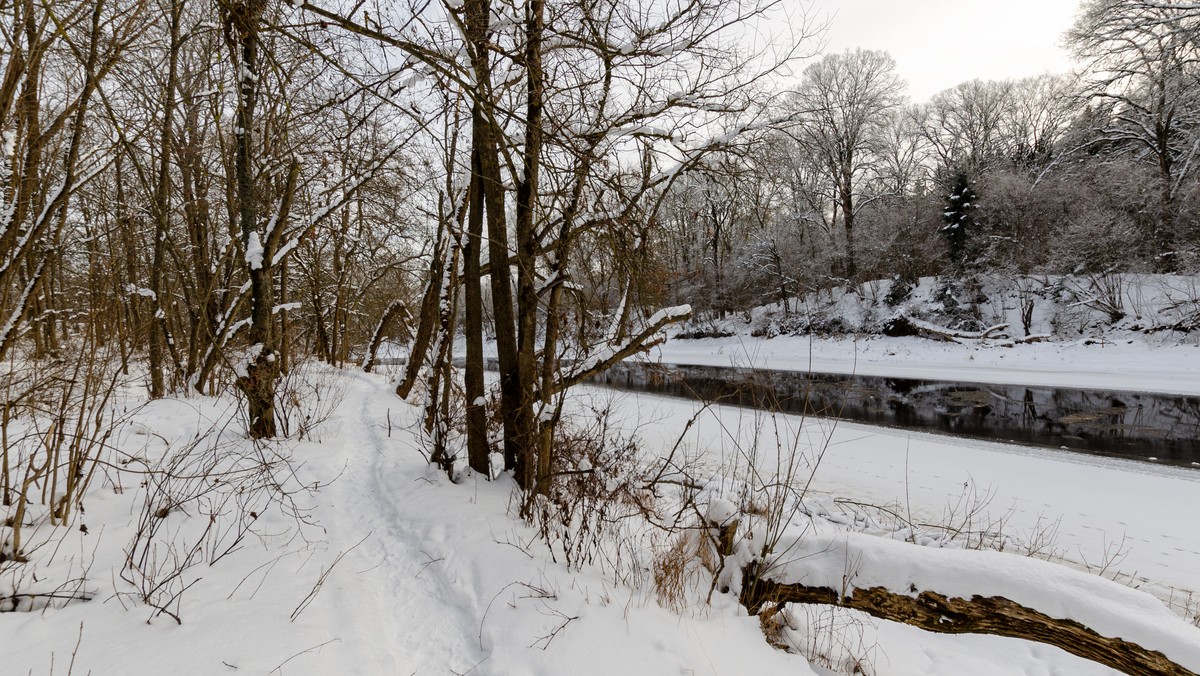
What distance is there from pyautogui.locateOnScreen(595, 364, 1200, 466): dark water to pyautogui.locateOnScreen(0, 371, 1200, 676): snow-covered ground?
3.52 metres

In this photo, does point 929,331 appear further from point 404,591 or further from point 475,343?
point 404,591

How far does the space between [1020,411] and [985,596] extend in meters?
12.9

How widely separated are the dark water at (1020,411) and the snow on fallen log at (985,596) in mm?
3611

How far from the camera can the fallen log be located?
9.04 feet

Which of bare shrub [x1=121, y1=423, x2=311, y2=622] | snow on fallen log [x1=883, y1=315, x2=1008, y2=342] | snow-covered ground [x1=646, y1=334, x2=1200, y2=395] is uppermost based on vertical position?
snow on fallen log [x1=883, y1=315, x2=1008, y2=342]

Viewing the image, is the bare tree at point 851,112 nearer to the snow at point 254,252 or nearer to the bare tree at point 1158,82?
the bare tree at point 1158,82

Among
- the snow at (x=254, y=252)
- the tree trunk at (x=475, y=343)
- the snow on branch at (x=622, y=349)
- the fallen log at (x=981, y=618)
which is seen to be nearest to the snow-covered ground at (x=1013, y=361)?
the tree trunk at (x=475, y=343)

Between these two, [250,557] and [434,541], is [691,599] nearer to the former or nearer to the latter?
[434,541]

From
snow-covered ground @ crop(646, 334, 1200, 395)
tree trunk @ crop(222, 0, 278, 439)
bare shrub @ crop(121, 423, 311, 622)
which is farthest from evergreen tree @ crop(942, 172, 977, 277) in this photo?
bare shrub @ crop(121, 423, 311, 622)

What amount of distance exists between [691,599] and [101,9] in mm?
5294

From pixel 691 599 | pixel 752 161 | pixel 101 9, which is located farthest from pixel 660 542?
pixel 101 9

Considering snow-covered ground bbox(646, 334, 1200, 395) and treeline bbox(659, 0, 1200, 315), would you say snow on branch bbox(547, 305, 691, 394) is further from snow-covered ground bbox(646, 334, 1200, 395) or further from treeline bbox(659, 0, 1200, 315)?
snow-covered ground bbox(646, 334, 1200, 395)

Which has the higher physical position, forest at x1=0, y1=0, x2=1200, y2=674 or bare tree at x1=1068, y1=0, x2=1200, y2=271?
bare tree at x1=1068, y1=0, x2=1200, y2=271

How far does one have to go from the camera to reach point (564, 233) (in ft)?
14.7
